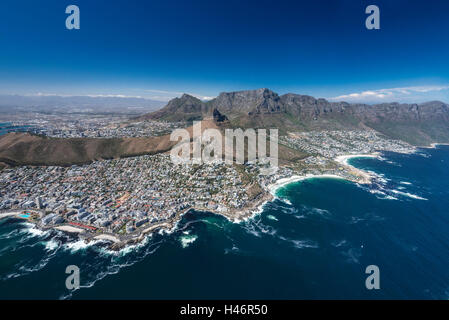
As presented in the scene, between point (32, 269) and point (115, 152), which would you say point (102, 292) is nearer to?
point (32, 269)

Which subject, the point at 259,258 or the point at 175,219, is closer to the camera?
the point at 259,258

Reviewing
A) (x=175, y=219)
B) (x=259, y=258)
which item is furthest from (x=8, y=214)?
(x=259, y=258)

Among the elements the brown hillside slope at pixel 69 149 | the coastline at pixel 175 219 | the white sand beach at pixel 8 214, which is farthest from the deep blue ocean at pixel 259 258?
the brown hillside slope at pixel 69 149

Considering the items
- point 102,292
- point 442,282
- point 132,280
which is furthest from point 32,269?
point 442,282

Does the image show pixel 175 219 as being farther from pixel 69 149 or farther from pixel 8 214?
pixel 69 149

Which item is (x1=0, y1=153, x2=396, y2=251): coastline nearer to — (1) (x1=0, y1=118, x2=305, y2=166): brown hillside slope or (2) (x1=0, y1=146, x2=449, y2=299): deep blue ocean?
(2) (x1=0, y1=146, x2=449, y2=299): deep blue ocean

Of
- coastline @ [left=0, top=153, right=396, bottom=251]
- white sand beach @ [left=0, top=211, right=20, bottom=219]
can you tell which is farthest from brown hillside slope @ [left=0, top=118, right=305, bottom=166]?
coastline @ [left=0, top=153, right=396, bottom=251]

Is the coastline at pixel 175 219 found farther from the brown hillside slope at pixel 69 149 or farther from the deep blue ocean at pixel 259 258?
the brown hillside slope at pixel 69 149

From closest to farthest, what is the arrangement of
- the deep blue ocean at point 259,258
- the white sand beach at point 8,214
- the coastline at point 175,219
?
the deep blue ocean at point 259,258 → the coastline at point 175,219 → the white sand beach at point 8,214
